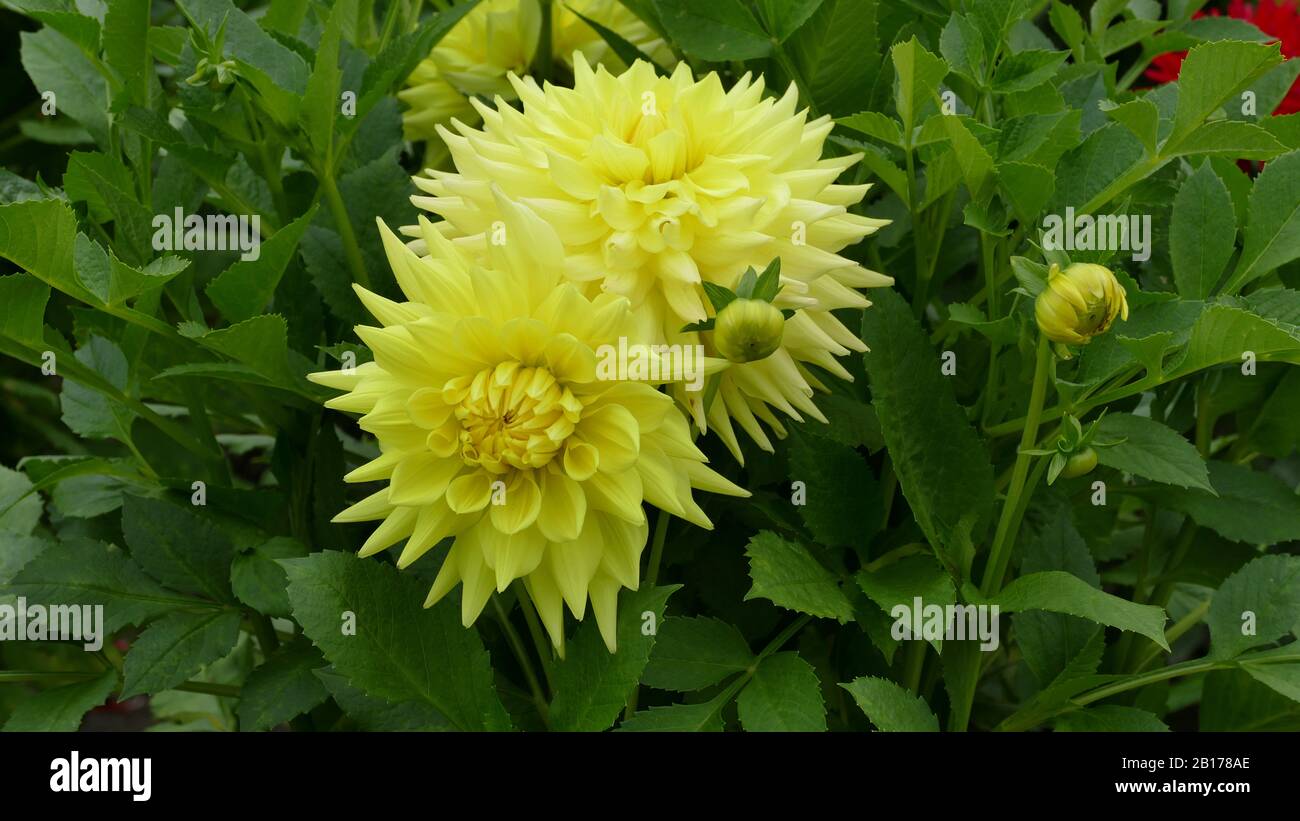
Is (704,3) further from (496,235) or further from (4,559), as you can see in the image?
(4,559)

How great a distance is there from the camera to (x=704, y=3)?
466mm

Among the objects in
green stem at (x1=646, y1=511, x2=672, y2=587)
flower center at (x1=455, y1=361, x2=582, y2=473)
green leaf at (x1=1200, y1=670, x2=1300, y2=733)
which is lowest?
green leaf at (x1=1200, y1=670, x2=1300, y2=733)

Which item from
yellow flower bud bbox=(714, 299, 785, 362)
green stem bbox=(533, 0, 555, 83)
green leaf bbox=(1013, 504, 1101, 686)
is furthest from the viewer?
green stem bbox=(533, 0, 555, 83)

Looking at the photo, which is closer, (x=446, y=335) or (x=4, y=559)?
(x=446, y=335)

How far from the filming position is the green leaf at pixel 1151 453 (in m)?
0.39

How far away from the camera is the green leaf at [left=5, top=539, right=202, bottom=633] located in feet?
1.46

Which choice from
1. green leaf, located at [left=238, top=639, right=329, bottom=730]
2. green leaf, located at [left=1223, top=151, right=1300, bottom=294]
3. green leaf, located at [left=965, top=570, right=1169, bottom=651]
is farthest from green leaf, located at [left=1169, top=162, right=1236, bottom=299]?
green leaf, located at [left=238, top=639, right=329, bottom=730]

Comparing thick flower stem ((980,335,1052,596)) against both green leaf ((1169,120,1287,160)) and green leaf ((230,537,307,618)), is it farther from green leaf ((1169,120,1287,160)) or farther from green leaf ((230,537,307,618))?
green leaf ((230,537,307,618))

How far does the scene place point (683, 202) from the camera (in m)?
0.37

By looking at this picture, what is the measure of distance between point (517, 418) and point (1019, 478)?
Result: 0.15 m

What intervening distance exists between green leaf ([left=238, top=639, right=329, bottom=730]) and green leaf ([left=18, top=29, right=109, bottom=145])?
8.6 inches
